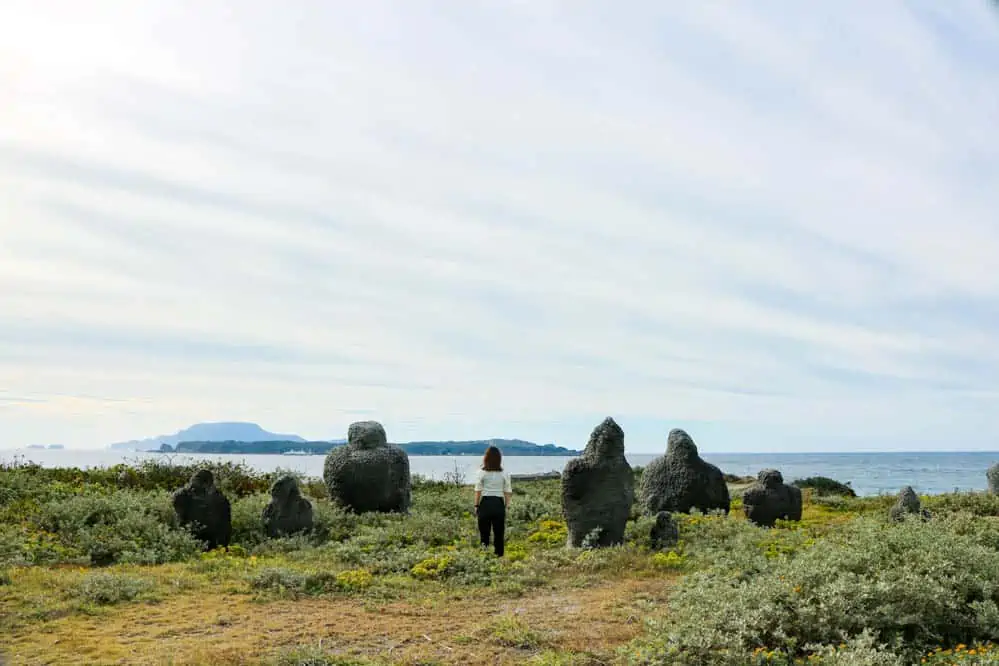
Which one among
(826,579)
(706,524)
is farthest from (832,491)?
(826,579)

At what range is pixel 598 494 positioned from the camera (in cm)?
1450

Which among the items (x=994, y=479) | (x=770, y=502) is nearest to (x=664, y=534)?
(x=770, y=502)

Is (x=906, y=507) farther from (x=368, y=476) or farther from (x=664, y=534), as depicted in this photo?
(x=368, y=476)

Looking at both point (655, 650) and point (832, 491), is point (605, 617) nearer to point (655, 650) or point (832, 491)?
point (655, 650)

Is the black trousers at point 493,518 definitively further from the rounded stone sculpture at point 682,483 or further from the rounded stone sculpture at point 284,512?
the rounded stone sculpture at point 682,483

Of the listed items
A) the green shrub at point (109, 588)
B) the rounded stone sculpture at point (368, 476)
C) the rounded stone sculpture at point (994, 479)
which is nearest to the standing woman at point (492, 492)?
the rounded stone sculpture at point (368, 476)

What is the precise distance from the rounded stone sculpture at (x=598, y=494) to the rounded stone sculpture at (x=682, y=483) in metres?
5.06

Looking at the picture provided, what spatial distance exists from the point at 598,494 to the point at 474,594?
3.70 meters

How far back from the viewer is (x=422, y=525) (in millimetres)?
16516

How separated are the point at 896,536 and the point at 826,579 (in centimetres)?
191

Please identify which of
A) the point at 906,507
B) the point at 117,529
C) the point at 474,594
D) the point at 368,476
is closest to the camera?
the point at 474,594

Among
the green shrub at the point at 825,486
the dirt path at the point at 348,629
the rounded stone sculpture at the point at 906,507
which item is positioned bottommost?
the dirt path at the point at 348,629

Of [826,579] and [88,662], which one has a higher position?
[826,579]

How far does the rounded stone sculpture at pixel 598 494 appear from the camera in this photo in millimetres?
14406
